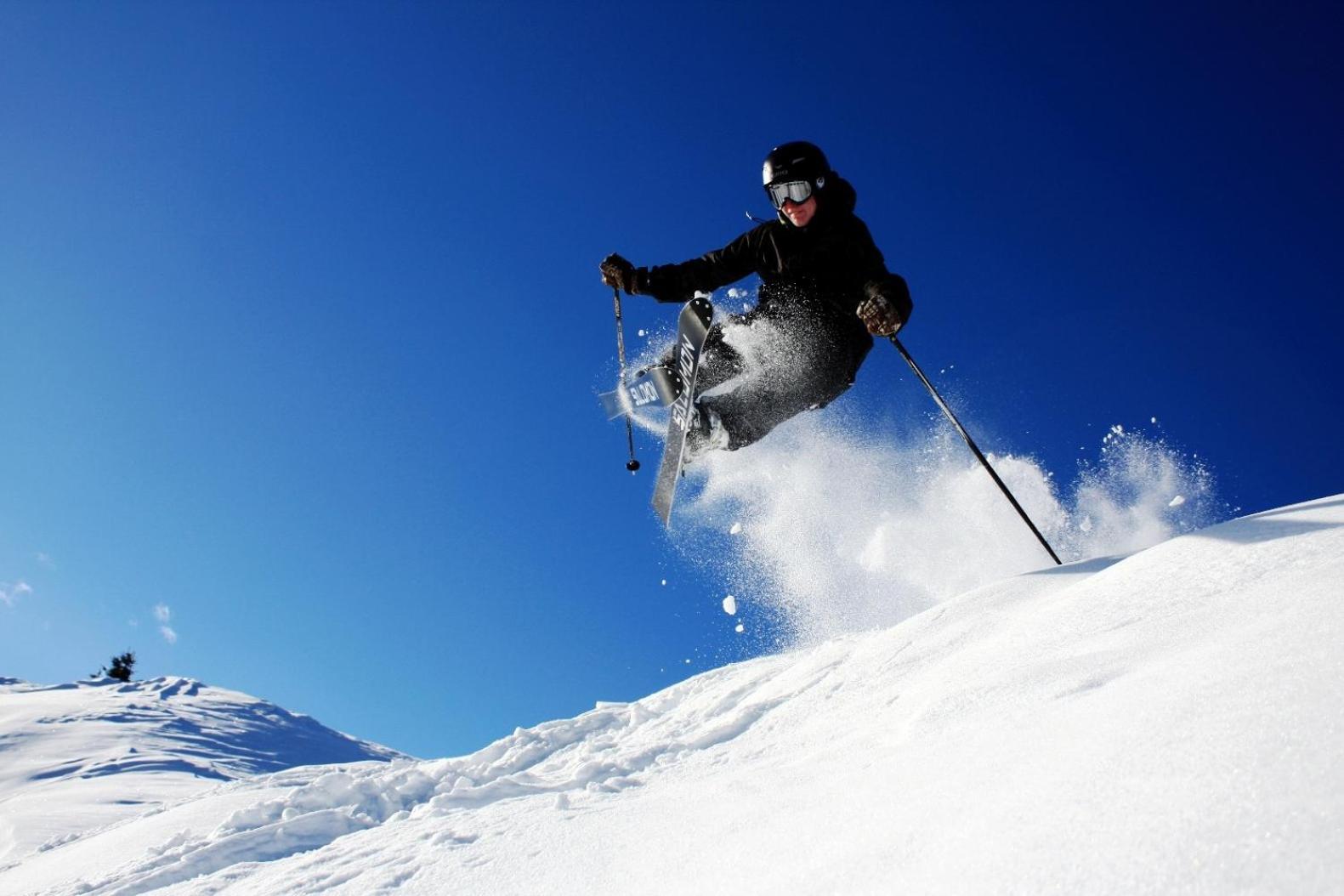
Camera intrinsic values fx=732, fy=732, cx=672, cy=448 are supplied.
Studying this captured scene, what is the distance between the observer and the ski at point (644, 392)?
7.17 metres

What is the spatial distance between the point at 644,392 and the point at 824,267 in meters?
2.27

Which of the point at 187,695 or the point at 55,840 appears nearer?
the point at 55,840

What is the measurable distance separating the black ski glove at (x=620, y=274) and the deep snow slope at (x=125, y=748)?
286 inches

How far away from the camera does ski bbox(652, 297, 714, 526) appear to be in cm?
681

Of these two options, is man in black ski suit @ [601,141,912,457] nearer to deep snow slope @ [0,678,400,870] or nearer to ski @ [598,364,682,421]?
ski @ [598,364,682,421]

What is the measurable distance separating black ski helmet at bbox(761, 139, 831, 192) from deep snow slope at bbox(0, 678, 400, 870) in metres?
8.79

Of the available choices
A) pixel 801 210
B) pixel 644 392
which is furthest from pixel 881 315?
pixel 644 392

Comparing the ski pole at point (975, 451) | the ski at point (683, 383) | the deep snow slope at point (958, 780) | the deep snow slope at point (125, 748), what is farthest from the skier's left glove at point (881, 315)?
the deep snow slope at point (125, 748)

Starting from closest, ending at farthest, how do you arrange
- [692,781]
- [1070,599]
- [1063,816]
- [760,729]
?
[1063,816] → [692,781] → [1070,599] → [760,729]

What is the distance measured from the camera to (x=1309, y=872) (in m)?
0.97

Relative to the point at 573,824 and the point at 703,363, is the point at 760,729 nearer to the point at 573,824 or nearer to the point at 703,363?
the point at 573,824

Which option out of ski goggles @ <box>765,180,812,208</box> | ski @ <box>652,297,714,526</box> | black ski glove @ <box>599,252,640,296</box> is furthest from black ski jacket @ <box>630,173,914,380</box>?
black ski glove @ <box>599,252,640,296</box>

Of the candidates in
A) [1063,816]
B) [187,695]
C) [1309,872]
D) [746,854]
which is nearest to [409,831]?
[746,854]

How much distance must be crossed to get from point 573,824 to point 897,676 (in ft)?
6.12
